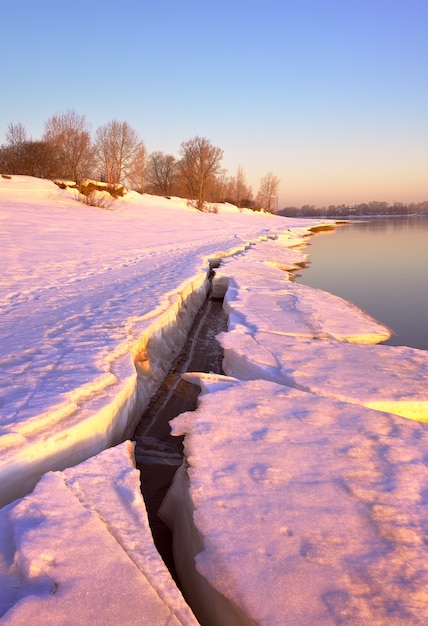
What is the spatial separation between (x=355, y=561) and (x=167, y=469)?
1149 mm

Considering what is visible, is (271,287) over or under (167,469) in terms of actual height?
over

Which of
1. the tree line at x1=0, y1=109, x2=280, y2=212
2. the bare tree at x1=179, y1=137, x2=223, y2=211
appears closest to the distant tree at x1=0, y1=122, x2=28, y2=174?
the tree line at x1=0, y1=109, x2=280, y2=212

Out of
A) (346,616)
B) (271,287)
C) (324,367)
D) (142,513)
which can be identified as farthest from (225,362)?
(271,287)

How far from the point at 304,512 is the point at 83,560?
687 mm

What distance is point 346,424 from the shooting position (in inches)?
79.5

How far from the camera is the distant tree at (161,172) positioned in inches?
2283

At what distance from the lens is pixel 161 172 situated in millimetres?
59125

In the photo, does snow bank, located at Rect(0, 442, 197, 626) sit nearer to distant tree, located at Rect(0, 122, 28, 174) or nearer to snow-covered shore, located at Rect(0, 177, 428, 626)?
snow-covered shore, located at Rect(0, 177, 428, 626)

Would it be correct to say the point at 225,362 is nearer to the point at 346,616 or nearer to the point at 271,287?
the point at 346,616

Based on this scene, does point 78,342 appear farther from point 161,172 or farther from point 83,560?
point 161,172

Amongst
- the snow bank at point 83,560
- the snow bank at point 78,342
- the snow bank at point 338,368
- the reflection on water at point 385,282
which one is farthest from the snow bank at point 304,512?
the reflection on water at point 385,282

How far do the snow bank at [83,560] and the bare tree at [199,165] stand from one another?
38.5m

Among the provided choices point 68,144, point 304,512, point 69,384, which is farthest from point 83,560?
point 68,144

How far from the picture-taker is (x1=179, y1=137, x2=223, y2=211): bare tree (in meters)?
39.3
